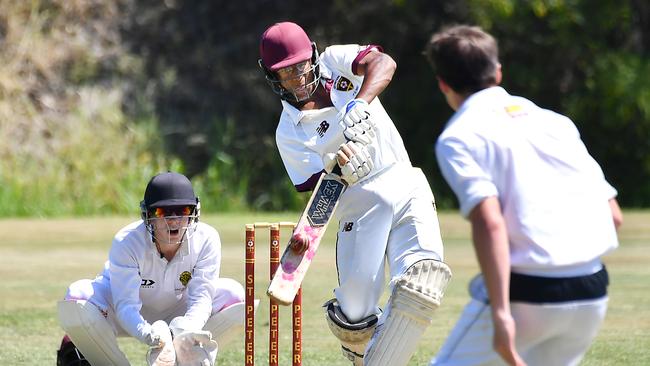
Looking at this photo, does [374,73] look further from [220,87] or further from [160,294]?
[220,87]

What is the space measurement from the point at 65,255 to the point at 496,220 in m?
8.38

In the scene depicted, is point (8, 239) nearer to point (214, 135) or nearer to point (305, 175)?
point (214, 135)

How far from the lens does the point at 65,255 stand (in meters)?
10.9

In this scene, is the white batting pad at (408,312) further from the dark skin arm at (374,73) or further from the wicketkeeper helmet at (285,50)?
the wicketkeeper helmet at (285,50)

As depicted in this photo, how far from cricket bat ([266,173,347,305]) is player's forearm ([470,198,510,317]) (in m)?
1.43

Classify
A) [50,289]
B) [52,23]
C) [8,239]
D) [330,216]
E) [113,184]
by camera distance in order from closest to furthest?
[330,216], [50,289], [8,239], [113,184], [52,23]

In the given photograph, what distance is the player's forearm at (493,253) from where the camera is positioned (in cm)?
291

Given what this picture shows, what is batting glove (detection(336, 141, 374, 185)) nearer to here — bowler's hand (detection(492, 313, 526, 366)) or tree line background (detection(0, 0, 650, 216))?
bowler's hand (detection(492, 313, 526, 366))

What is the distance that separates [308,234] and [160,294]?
2.75ft

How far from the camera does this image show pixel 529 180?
305cm

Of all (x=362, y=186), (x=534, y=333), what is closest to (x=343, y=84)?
(x=362, y=186)

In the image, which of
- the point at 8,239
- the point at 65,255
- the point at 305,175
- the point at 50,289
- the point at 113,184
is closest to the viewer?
the point at 305,175

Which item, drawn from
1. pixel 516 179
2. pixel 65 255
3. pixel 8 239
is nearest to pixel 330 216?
pixel 516 179

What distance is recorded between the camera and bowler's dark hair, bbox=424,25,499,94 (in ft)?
10.1
